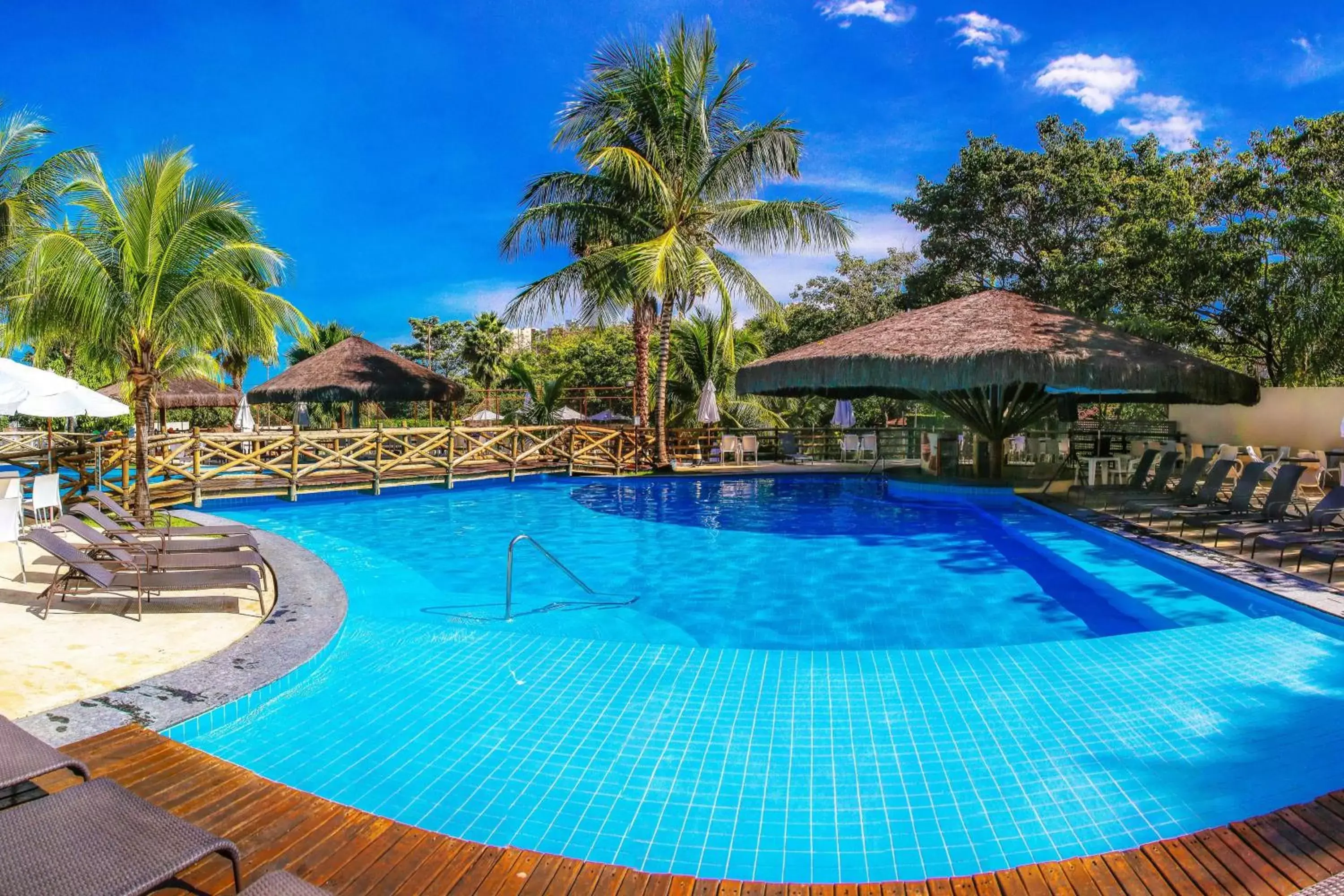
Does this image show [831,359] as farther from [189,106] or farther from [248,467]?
[189,106]

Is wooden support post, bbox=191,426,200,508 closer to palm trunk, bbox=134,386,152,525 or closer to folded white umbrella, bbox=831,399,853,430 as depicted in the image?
palm trunk, bbox=134,386,152,525

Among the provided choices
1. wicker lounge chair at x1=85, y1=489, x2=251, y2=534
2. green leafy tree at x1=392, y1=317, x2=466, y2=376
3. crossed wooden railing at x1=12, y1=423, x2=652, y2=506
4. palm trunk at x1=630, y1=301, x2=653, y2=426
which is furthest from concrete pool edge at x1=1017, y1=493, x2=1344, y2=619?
green leafy tree at x1=392, y1=317, x2=466, y2=376

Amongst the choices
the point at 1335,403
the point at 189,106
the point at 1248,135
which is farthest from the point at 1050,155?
the point at 189,106

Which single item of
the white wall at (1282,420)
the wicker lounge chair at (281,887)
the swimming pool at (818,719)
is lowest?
the swimming pool at (818,719)

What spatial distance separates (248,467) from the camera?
13.2 metres

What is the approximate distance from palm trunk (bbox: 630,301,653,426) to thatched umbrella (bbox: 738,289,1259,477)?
361 cm

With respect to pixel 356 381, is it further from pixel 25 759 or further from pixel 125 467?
pixel 25 759

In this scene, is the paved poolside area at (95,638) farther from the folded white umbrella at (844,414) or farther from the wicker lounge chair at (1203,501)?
the folded white umbrella at (844,414)

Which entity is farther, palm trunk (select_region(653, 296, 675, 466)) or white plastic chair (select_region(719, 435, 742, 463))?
white plastic chair (select_region(719, 435, 742, 463))

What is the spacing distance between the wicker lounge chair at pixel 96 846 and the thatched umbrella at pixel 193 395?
2503 cm

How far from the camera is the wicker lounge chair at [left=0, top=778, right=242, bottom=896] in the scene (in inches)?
72.4

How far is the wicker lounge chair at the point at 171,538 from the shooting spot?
21.6 ft

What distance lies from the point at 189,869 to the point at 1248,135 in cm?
2236

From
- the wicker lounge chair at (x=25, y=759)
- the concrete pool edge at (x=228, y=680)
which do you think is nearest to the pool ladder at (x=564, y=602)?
the concrete pool edge at (x=228, y=680)
